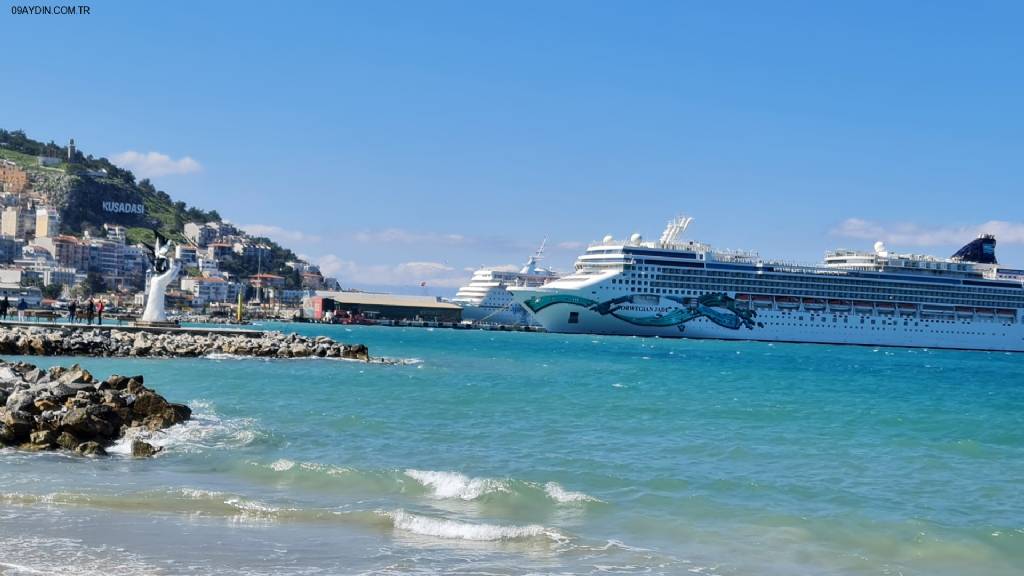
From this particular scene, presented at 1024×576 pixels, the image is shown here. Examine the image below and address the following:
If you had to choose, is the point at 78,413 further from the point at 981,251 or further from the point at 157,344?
the point at 981,251

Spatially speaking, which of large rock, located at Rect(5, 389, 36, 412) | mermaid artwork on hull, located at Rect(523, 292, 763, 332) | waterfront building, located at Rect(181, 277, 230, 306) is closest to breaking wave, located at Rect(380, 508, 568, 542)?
large rock, located at Rect(5, 389, 36, 412)

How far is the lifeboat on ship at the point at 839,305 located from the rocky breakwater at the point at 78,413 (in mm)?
70721

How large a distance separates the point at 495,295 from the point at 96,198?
271ft

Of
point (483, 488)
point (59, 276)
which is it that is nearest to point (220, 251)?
point (59, 276)

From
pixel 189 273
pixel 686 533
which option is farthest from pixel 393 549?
pixel 189 273

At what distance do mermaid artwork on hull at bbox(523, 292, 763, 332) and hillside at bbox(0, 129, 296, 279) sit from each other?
100m

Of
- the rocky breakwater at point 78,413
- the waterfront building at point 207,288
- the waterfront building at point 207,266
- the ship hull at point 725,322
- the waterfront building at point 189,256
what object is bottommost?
the rocky breakwater at point 78,413

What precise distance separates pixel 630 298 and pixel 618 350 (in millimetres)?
21173

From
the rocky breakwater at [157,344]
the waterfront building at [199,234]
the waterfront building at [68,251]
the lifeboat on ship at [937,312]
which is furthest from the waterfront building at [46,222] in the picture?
the rocky breakwater at [157,344]

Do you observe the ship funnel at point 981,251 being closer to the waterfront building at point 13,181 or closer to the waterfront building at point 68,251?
the waterfront building at point 68,251

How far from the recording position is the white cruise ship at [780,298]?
77750mm

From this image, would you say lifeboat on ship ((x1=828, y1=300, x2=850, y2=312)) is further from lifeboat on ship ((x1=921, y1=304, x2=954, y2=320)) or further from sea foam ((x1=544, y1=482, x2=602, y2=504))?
sea foam ((x1=544, y1=482, x2=602, y2=504))

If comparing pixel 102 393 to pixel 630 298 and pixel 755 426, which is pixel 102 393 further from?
pixel 630 298

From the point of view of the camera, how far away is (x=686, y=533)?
34.1 feet
